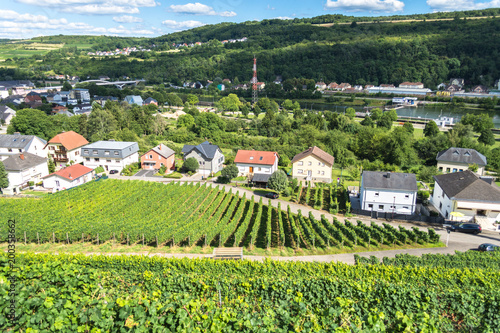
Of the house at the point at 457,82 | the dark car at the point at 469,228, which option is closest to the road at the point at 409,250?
the dark car at the point at 469,228

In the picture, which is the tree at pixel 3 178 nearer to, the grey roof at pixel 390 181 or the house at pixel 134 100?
the grey roof at pixel 390 181

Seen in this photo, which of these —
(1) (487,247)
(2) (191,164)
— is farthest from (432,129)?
(2) (191,164)

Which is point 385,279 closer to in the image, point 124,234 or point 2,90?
point 124,234

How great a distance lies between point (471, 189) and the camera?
2797 centimetres

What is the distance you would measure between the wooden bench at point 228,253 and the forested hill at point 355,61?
127881mm

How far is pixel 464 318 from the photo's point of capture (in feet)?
38.6

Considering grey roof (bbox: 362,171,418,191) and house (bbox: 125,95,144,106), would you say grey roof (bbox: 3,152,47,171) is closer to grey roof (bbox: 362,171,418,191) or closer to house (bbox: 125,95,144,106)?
grey roof (bbox: 362,171,418,191)

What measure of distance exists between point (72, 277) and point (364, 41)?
17409 cm

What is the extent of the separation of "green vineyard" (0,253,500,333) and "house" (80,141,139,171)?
25.5 meters

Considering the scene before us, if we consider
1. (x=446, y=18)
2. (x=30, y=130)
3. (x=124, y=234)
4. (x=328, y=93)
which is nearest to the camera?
(x=124, y=234)

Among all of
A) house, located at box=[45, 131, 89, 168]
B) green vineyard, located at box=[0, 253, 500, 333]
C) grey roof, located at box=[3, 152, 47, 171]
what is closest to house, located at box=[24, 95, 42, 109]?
house, located at box=[45, 131, 89, 168]

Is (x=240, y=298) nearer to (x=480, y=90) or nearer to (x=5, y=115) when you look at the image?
(x=5, y=115)

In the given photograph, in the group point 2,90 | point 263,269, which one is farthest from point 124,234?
point 2,90

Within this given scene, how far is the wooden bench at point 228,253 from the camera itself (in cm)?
2102
